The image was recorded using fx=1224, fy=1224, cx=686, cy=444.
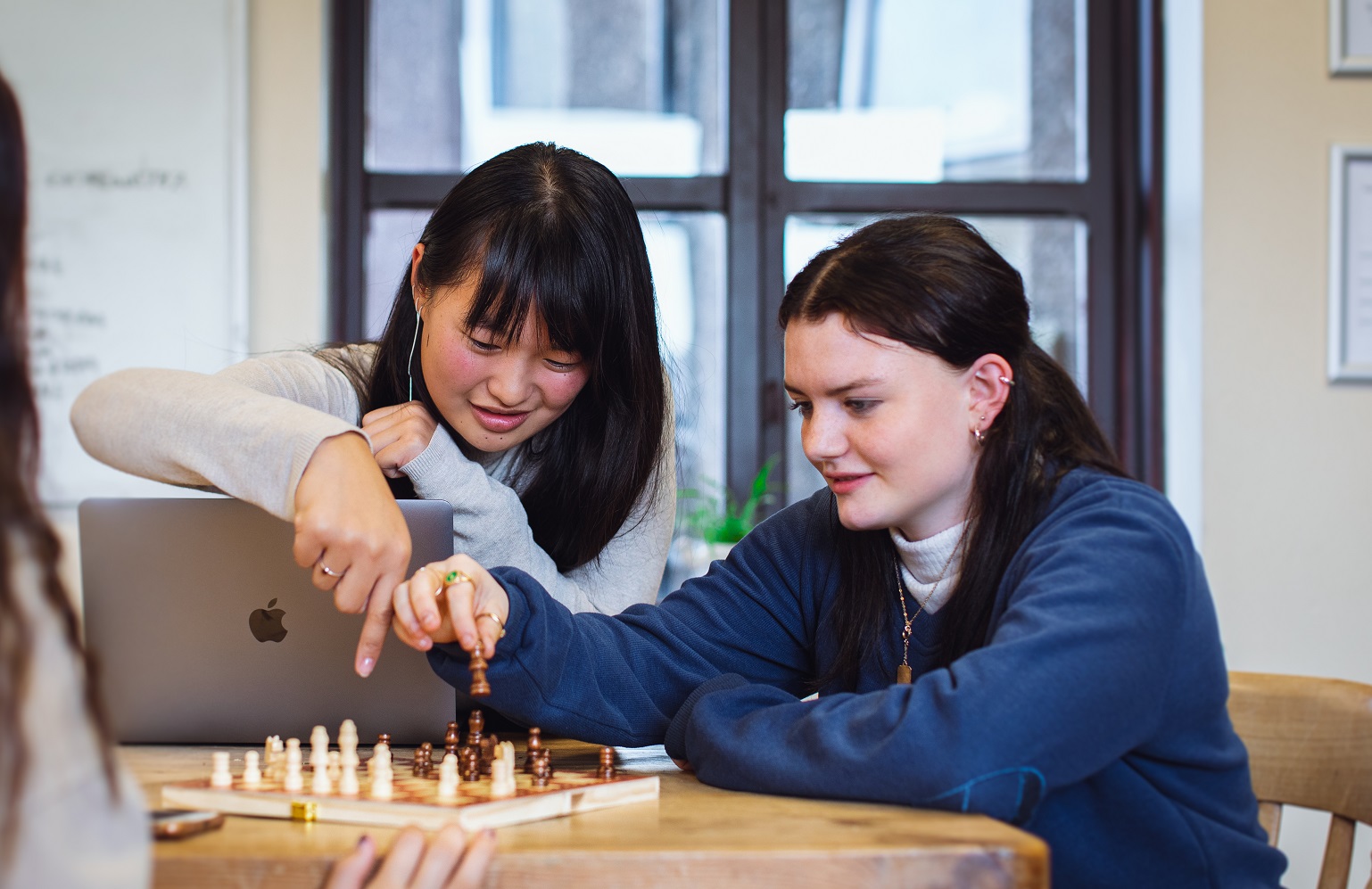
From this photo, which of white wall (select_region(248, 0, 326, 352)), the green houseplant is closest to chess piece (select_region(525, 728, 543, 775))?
the green houseplant

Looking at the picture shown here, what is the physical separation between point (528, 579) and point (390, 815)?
1.16 feet

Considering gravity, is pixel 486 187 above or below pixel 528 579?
above

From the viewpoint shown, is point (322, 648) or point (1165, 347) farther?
point (1165, 347)

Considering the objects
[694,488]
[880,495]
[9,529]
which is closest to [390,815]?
[9,529]

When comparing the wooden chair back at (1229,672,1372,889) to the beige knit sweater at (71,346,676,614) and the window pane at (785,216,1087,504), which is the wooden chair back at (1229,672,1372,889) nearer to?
the beige knit sweater at (71,346,676,614)

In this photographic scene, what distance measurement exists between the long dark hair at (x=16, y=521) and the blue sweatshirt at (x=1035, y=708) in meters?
0.52

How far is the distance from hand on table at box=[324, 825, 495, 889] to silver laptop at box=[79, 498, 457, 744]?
0.42 m

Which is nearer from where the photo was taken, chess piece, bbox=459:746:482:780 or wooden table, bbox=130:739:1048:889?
wooden table, bbox=130:739:1048:889

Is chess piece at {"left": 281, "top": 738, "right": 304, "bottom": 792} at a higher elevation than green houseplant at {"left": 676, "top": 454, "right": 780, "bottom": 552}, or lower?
lower

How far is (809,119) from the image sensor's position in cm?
305

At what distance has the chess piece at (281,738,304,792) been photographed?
884mm

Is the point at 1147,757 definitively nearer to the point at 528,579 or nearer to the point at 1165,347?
the point at 528,579

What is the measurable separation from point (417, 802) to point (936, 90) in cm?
267

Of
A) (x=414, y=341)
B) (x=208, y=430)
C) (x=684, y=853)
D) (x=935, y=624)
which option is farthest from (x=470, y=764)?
(x=414, y=341)
